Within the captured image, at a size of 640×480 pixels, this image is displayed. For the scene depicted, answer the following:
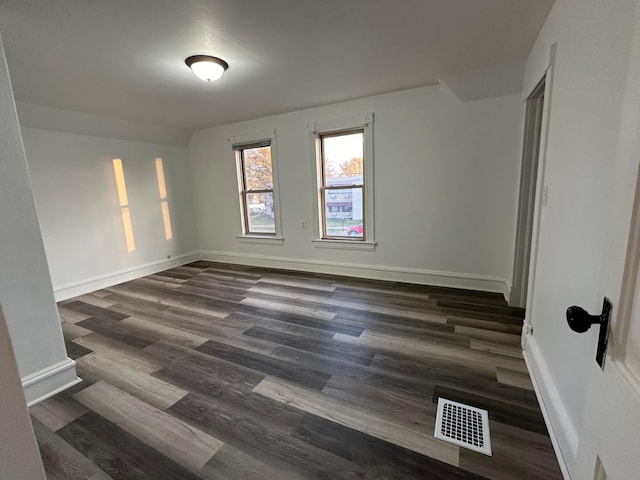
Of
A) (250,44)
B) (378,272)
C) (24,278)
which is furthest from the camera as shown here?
(378,272)

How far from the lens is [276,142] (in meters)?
4.43

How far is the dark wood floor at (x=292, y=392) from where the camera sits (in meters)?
1.38

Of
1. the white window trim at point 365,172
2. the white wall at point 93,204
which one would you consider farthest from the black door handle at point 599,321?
the white wall at point 93,204

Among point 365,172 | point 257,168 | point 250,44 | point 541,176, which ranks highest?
point 250,44

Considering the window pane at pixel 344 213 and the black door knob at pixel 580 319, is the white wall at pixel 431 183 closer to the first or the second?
the window pane at pixel 344 213

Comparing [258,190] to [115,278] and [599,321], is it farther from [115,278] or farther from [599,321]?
[599,321]

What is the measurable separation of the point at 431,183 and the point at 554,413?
8.56ft

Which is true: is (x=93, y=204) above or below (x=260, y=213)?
above

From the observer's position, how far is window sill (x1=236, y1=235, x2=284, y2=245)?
477 centimetres

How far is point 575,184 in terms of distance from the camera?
4.61 feet

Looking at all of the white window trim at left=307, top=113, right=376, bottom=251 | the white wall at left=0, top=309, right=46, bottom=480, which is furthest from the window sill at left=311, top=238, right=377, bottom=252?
the white wall at left=0, top=309, right=46, bottom=480

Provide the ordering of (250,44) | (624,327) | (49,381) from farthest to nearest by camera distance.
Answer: (250,44)
(49,381)
(624,327)

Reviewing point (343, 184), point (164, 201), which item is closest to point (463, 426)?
point (343, 184)

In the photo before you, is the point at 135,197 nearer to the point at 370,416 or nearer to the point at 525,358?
the point at 370,416
